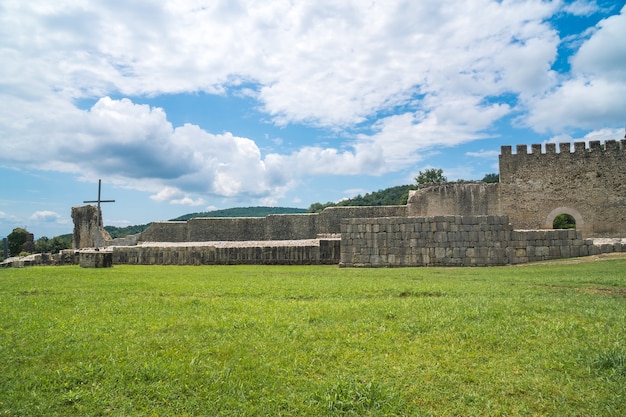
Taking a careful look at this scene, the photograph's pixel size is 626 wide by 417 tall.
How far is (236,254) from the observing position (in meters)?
18.5

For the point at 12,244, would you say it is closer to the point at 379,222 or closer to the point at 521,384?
the point at 379,222

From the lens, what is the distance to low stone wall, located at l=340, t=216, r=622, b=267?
1574cm

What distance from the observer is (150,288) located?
30.7 ft

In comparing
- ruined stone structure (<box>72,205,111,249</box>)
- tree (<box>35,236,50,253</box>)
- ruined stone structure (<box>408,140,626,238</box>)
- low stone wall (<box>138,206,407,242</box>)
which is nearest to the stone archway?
ruined stone structure (<box>408,140,626,238</box>)

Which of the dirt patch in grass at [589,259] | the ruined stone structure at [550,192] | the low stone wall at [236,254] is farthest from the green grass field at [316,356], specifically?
the ruined stone structure at [550,192]

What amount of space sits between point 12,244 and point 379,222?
48411 millimetres

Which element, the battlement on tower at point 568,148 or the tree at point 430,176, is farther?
the tree at point 430,176

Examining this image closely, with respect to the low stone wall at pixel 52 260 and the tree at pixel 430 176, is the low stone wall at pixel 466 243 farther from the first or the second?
the tree at pixel 430 176

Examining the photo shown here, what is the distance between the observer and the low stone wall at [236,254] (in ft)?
58.4

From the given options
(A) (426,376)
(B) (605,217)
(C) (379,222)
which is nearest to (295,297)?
(A) (426,376)

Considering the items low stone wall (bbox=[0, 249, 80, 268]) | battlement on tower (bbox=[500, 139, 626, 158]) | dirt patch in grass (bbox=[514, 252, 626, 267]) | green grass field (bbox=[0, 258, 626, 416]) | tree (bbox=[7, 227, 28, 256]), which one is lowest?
green grass field (bbox=[0, 258, 626, 416])

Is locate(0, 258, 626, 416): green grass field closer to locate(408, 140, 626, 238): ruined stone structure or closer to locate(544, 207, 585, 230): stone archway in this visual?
locate(408, 140, 626, 238): ruined stone structure

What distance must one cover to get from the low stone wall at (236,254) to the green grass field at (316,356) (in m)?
10.1

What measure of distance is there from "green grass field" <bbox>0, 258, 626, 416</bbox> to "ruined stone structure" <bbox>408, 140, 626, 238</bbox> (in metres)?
17.8
